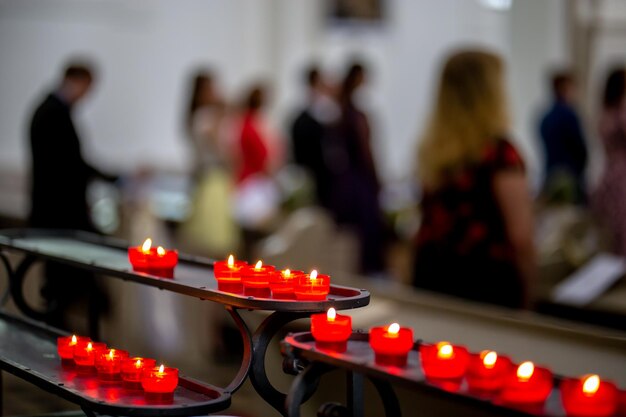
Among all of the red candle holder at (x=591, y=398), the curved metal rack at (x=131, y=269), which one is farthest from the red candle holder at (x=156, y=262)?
the red candle holder at (x=591, y=398)

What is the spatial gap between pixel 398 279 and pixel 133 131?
4839 millimetres

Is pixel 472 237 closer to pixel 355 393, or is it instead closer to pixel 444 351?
pixel 355 393

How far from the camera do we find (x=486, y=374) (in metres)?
1.90

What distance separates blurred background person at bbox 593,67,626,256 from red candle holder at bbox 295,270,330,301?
5323 millimetres

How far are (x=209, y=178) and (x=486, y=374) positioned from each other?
5866 millimetres

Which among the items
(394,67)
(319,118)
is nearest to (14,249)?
(319,118)

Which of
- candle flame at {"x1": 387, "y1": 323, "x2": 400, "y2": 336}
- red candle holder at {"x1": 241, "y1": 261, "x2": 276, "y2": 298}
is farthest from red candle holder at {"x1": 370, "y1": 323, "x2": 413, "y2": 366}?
red candle holder at {"x1": 241, "y1": 261, "x2": 276, "y2": 298}

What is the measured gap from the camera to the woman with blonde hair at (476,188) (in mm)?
4055

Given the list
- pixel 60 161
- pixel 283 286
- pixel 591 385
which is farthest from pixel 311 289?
Answer: pixel 60 161

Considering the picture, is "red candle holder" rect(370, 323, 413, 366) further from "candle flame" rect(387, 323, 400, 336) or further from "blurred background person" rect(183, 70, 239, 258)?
"blurred background person" rect(183, 70, 239, 258)

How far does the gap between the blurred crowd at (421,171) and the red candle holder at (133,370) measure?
6.28 ft

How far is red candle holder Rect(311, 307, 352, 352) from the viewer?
2.21 m

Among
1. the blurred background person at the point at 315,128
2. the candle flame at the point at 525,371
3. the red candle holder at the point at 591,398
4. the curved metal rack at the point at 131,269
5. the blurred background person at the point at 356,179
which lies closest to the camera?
the red candle holder at the point at 591,398

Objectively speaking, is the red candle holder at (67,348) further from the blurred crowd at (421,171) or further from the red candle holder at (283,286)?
the blurred crowd at (421,171)
